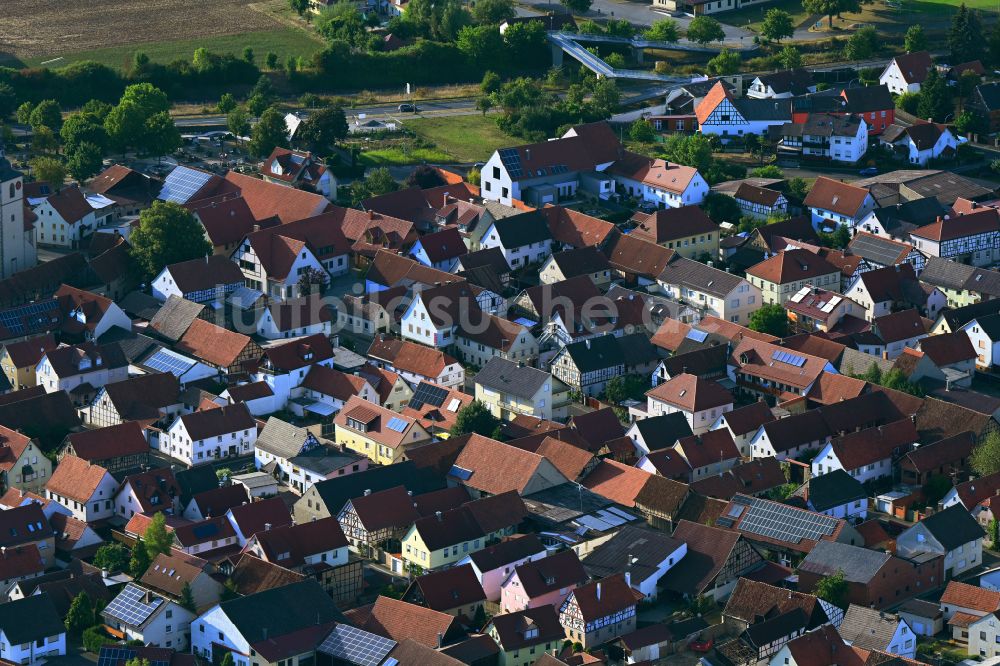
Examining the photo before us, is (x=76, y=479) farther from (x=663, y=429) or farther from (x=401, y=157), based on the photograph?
(x=401, y=157)

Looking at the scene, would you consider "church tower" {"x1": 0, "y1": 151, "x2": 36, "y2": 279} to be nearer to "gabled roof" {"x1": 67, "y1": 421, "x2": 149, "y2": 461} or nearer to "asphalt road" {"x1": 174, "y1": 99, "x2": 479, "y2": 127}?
"gabled roof" {"x1": 67, "y1": 421, "x2": 149, "y2": 461}

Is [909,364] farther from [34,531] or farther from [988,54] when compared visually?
[988,54]

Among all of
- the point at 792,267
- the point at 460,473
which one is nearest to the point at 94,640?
the point at 460,473

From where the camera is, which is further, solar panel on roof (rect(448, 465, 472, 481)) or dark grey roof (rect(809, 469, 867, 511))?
solar panel on roof (rect(448, 465, 472, 481))

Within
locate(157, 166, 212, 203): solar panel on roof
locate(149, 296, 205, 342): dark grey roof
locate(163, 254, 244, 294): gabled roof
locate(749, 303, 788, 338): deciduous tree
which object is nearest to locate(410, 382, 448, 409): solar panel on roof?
locate(149, 296, 205, 342): dark grey roof

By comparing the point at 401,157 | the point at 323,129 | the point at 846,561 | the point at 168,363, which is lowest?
the point at 401,157

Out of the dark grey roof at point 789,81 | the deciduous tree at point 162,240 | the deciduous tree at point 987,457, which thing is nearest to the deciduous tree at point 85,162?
the deciduous tree at point 162,240

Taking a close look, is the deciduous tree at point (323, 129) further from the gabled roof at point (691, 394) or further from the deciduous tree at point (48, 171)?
the gabled roof at point (691, 394)
